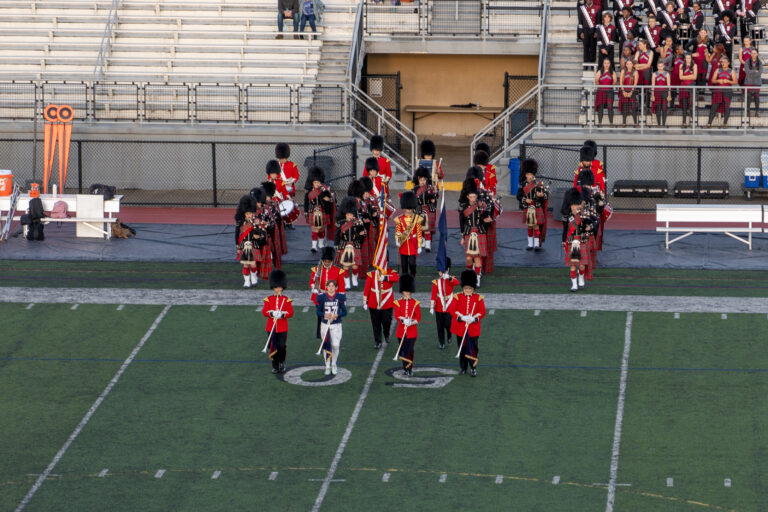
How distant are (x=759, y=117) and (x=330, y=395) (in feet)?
56.7

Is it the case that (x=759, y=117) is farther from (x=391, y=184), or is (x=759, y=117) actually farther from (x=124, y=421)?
(x=124, y=421)

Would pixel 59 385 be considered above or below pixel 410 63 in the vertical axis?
below

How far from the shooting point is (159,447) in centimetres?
1781

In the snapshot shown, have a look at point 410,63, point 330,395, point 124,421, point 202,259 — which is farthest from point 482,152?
point 410,63

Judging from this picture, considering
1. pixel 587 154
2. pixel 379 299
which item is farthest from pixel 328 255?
pixel 587 154

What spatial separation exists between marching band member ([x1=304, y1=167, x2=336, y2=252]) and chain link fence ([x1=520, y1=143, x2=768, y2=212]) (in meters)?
7.12

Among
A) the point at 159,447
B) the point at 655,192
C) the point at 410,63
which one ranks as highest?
the point at 410,63

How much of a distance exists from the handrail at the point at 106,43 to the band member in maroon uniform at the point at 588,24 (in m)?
11.5

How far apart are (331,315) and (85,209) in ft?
33.7

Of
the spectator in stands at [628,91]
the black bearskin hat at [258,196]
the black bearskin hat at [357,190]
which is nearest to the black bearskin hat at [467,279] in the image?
the black bearskin hat at [357,190]

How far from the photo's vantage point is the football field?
16.6m

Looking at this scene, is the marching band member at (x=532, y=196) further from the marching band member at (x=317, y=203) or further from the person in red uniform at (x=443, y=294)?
the person in red uniform at (x=443, y=294)

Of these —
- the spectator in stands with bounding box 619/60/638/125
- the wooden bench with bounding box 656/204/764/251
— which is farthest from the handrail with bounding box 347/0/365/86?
the wooden bench with bounding box 656/204/764/251

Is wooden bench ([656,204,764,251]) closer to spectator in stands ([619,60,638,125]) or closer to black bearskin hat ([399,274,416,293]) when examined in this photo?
spectator in stands ([619,60,638,125])
